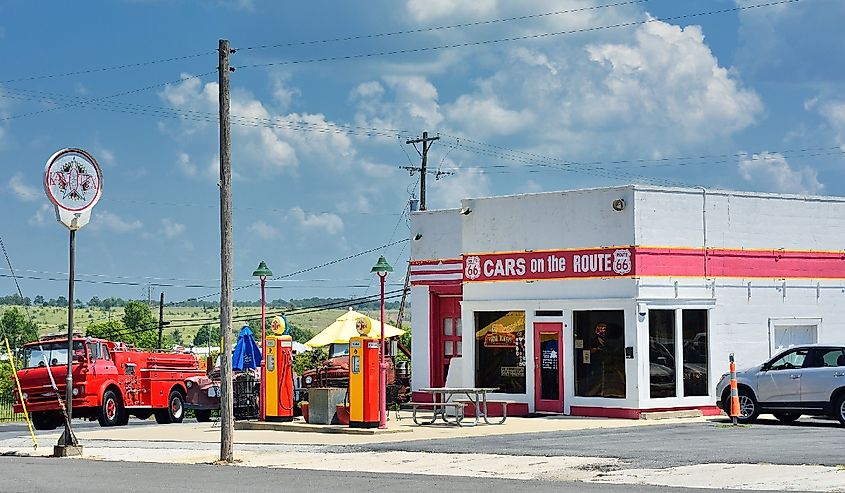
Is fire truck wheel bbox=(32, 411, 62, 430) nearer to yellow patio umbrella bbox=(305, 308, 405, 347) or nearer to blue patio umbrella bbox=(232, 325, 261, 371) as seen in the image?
blue patio umbrella bbox=(232, 325, 261, 371)

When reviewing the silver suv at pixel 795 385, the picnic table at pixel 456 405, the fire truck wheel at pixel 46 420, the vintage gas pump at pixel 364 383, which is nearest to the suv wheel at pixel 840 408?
the silver suv at pixel 795 385

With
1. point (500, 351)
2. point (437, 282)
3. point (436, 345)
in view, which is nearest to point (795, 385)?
point (500, 351)

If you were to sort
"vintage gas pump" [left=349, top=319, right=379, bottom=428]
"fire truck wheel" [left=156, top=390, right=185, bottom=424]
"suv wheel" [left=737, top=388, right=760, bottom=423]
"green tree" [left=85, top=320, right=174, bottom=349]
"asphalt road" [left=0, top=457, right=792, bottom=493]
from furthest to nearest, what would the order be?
"green tree" [left=85, top=320, right=174, bottom=349], "fire truck wheel" [left=156, top=390, right=185, bottom=424], "suv wheel" [left=737, top=388, right=760, bottom=423], "vintage gas pump" [left=349, top=319, right=379, bottom=428], "asphalt road" [left=0, top=457, right=792, bottom=493]

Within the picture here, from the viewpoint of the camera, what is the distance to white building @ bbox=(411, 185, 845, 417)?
30.2 meters

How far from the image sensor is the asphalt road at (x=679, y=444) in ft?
65.6

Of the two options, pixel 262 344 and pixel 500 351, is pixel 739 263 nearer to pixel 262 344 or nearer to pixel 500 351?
pixel 500 351

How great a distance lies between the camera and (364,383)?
27.2m

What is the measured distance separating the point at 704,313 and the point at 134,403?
15.5 metres

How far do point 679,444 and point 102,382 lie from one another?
17824 mm

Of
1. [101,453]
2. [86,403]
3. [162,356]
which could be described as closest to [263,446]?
[101,453]

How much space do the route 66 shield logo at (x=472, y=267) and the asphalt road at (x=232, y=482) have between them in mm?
13202

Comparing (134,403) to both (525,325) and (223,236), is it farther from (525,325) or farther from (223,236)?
(223,236)

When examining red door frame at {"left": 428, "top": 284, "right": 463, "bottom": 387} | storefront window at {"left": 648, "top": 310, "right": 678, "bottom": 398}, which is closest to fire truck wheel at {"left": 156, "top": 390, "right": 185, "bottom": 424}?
red door frame at {"left": 428, "top": 284, "right": 463, "bottom": 387}

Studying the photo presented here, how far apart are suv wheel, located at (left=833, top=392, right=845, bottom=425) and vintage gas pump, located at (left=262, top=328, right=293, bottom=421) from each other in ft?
37.6
